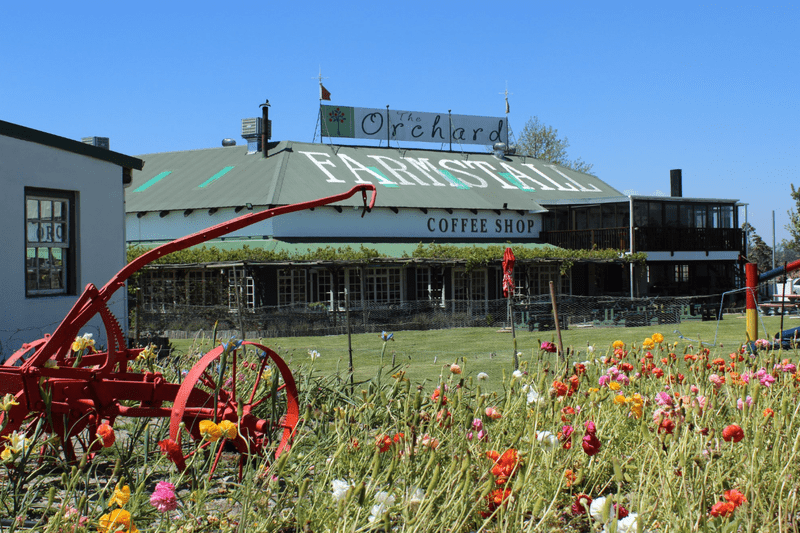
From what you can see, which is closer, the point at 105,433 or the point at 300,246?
the point at 105,433

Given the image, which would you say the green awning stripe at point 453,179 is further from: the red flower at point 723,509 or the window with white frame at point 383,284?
the red flower at point 723,509

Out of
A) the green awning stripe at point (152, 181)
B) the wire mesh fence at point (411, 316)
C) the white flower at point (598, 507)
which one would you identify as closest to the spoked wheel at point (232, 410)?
the white flower at point (598, 507)

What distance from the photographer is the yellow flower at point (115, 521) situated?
2.39 meters

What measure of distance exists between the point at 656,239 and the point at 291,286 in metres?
15.4

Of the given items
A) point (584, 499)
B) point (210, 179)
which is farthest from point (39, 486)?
point (210, 179)

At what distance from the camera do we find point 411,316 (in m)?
25.0

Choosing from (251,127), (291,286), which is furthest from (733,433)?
(251,127)

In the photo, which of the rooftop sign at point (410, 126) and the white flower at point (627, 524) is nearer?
the white flower at point (627, 524)

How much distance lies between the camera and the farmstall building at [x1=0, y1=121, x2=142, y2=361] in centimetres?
1005

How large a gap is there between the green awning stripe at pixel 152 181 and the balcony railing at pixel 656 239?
57.1 feet

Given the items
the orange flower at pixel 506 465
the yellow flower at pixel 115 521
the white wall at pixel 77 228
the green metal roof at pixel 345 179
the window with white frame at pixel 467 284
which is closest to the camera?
the yellow flower at pixel 115 521

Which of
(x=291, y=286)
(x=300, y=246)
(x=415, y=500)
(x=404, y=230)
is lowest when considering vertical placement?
(x=415, y=500)

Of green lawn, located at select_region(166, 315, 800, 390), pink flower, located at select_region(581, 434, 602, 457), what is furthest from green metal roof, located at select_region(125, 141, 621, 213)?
pink flower, located at select_region(581, 434, 602, 457)

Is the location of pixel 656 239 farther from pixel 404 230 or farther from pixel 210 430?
pixel 210 430
